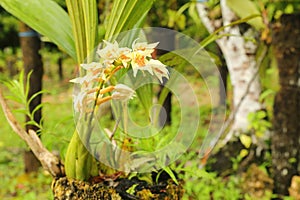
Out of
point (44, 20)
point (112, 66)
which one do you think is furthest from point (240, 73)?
point (112, 66)

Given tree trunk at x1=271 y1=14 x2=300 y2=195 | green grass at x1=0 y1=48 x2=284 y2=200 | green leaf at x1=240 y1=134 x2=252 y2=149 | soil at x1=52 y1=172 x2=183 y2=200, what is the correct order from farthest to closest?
green leaf at x1=240 y1=134 x2=252 y2=149, tree trunk at x1=271 y1=14 x2=300 y2=195, green grass at x1=0 y1=48 x2=284 y2=200, soil at x1=52 y1=172 x2=183 y2=200

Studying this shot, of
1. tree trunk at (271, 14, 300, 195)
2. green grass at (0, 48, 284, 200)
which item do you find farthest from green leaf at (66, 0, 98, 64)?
tree trunk at (271, 14, 300, 195)

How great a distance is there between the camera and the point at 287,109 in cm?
172

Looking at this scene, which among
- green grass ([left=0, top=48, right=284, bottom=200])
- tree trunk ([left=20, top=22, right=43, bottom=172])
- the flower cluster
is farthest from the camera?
tree trunk ([left=20, top=22, right=43, bottom=172])

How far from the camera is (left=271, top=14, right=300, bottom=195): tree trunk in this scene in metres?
1.71

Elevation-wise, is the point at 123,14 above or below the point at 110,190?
above

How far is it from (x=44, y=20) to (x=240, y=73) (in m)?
1.28

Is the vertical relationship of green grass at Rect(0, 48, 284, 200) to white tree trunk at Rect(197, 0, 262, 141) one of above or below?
below

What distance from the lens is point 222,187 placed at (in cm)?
180

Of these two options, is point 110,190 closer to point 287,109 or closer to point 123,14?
point 123,14

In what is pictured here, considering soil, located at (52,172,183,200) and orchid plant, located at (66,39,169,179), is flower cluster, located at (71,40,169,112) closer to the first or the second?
orchid plant, located at (66,39,169,179)

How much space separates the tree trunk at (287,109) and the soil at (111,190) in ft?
3.43

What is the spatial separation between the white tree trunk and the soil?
1235 mm

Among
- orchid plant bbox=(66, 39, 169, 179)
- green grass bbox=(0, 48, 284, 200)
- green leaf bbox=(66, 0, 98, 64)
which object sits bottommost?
green grass bbox=(0, 48, 284, 200)
